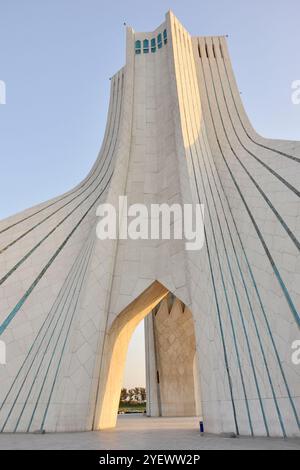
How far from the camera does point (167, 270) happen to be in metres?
8.27

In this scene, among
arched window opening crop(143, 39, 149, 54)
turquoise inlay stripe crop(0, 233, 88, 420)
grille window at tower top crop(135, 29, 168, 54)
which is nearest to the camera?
turquoise inlay stripe crop(0, 233, 88, 420)

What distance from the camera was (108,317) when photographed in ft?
25.7

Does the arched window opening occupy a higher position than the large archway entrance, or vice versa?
the arched window opening

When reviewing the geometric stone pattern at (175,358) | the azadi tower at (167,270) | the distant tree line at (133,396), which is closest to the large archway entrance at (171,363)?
the geometric stone pattern at (175,358)

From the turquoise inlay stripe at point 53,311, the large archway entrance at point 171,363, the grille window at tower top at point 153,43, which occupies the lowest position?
the turquoise inlay stripe at point 53,311

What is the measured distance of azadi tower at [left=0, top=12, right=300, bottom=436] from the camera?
593cm

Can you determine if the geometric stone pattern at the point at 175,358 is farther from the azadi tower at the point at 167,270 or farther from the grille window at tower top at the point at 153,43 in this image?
the grille window at tower top at the point at 153,43

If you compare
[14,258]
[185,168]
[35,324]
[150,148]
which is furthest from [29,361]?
[150,148]

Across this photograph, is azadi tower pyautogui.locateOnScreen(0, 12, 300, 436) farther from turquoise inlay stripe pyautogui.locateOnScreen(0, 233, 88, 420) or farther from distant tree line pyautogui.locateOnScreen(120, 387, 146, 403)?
distant tree line pyautogui.locateOnScreen(120, 387, 146, 403)

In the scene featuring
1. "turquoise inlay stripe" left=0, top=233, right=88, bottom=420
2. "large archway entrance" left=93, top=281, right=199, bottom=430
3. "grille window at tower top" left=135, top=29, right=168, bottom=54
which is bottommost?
"turquoise inlay stripe" left=0, top=233, right=88, bottom=420

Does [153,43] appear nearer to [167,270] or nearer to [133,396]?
[167,270]

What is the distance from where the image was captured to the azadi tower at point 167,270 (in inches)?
233

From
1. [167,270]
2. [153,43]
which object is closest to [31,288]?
[167,270]

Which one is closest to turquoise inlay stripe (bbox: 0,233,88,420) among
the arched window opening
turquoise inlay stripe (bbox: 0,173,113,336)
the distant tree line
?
turquoise inlay stripe (bbox: 0,173,113,336)
